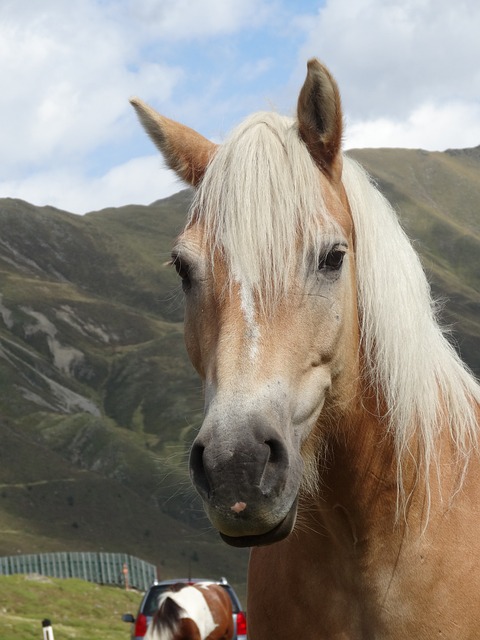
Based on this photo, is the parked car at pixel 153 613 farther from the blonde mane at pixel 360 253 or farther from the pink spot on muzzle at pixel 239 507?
the pink spot on muzzle at pixel 239 507

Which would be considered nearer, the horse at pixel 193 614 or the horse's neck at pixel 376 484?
the horse's neck at pixel 376 484

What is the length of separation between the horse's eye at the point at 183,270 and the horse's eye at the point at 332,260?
610 millimetres

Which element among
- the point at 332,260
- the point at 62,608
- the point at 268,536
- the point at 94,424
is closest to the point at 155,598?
the point at 332,260

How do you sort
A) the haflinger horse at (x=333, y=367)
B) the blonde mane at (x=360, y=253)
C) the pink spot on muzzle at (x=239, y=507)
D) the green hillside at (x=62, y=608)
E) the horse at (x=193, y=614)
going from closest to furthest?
the pink spot on muzzle at (x=239, y=507) → the haflinger horse at (x=333, y=367) → the blonde mane at (x=360, y=253) → the horse at (x=193, y=614) → the green hillside at (x=62, y=608)

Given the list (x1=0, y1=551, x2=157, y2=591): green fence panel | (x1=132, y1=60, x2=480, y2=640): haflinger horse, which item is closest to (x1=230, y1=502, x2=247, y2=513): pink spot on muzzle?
(x1=132, y1=60, x2=480, y2=640): haflinger horse

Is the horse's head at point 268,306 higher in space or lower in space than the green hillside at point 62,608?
higher

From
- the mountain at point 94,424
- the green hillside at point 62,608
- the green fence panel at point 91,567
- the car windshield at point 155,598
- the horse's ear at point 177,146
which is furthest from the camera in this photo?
the mountain at point 94,424

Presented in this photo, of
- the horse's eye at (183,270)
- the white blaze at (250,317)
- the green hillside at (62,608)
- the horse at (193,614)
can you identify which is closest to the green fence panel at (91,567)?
the green hillside at (62,608)

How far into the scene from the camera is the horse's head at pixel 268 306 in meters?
3.37

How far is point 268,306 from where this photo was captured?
378cm

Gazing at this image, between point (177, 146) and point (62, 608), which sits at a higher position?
point (177, 146)

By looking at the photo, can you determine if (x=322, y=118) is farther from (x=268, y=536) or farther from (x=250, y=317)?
(x=268, y=536)

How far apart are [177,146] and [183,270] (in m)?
0.81

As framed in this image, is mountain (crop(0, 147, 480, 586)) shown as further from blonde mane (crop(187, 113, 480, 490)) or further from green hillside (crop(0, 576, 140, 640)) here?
blonde mane (crop(187, 113, 480, 490))
